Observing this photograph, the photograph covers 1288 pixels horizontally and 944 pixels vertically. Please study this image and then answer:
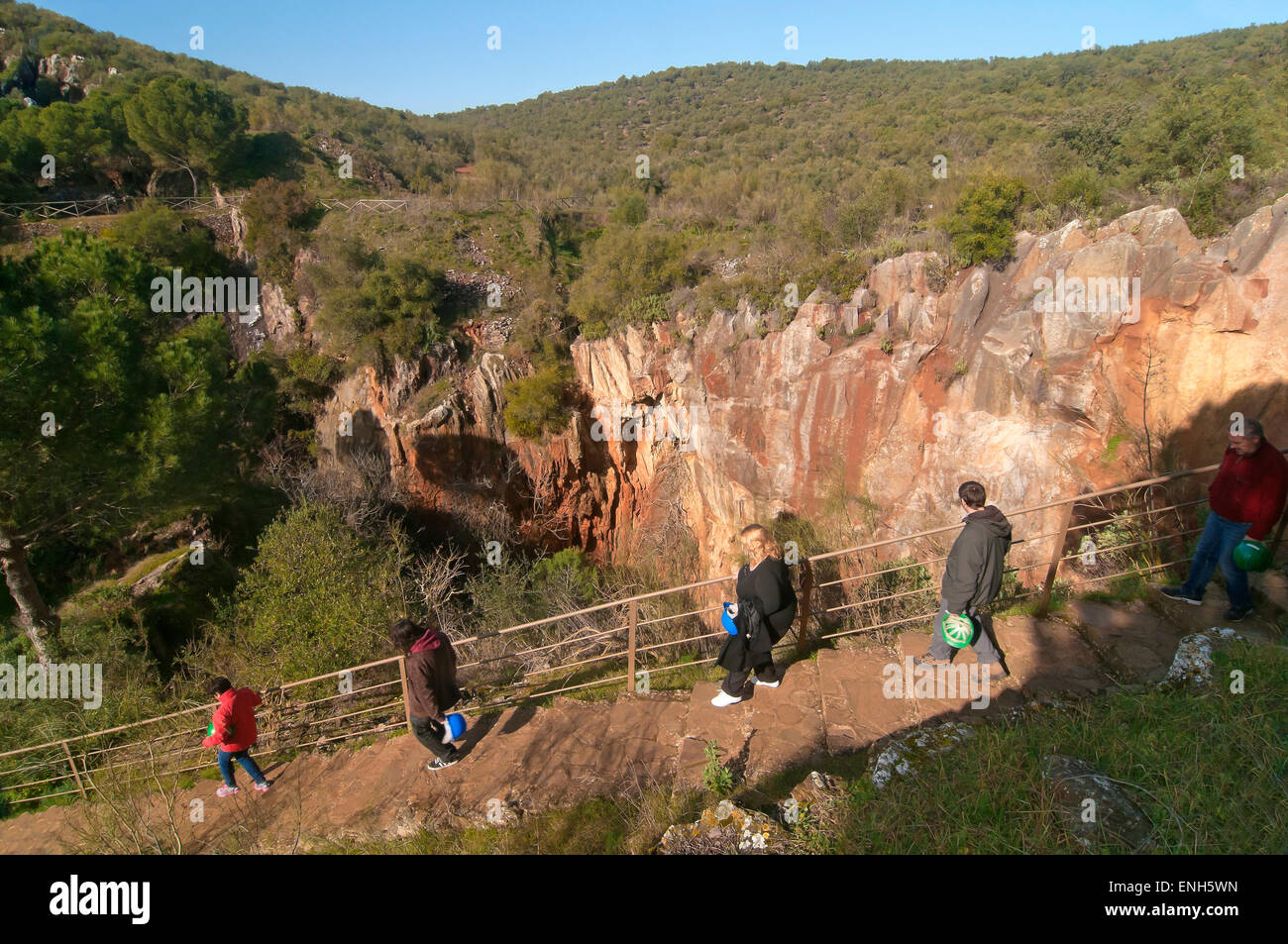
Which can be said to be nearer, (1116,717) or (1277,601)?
(1116,717)

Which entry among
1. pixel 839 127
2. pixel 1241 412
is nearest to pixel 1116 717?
pixel 1241 412

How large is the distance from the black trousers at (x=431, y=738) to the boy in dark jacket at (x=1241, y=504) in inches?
253

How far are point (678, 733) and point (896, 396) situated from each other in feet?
26.8

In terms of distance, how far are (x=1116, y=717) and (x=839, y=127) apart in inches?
1279

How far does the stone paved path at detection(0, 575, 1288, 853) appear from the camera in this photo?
4422mm

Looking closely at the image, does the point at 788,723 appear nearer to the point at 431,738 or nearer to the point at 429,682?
the point at 429,682

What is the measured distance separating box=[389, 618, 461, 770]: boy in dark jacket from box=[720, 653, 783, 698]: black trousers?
2.32m

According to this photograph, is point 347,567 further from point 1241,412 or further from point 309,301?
point 309,301

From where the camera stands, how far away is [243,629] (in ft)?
28.7

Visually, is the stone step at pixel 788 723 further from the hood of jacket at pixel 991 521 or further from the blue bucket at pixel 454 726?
the blue bucket at pixel 454 726

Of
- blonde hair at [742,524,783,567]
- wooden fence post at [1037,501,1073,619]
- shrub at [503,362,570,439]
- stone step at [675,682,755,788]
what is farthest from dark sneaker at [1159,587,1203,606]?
shrub at [503,362,570,439]

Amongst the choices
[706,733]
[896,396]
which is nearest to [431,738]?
[706,733]

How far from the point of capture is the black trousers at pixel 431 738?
502 centimetres

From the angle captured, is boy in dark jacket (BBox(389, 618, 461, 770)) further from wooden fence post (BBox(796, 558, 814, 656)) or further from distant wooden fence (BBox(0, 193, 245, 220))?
distant wooden fence (BBox(0, 193, 245, 220))
